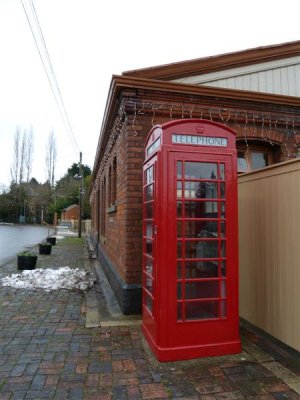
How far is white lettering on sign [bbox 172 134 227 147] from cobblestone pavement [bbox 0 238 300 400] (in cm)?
251

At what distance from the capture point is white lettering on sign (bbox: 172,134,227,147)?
4137 millimetres

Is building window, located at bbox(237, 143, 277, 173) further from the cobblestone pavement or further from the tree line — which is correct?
the tree line

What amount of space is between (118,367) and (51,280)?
5057mm

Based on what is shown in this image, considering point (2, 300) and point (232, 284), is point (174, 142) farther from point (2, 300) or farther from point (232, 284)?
point (2, 300)

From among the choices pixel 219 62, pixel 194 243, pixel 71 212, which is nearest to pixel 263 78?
pixel 219 62

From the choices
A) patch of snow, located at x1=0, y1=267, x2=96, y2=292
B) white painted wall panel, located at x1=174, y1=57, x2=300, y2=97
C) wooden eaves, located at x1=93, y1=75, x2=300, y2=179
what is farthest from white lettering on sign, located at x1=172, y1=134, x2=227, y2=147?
patch of snow, located at x1=0, y1=267, x2=96, y2=292

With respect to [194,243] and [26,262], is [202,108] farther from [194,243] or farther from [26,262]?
[26,262]

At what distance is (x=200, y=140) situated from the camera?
4.21 metres

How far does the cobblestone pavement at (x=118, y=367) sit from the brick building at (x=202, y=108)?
118cm

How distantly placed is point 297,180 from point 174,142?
4.89 feet

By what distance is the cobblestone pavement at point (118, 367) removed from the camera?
3285 millimetres

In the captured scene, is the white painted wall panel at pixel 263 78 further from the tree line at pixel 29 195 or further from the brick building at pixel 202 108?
the tree line at pixel 29 195

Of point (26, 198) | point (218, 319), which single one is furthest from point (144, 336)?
point (26, 198)

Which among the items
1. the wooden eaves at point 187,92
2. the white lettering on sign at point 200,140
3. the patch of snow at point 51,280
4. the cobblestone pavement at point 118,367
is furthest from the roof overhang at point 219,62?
the patch of snow at point 51,280
